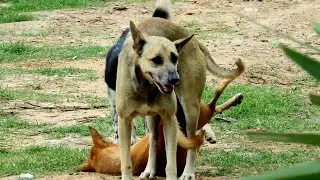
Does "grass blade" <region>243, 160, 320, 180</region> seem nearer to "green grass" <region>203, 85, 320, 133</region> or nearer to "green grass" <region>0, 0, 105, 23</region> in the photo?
"green grass" <region>203, 85, 320, 133</region>

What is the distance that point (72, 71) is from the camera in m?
11.8

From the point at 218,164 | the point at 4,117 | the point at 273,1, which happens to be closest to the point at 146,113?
the point at 218,164

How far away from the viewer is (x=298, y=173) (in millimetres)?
963

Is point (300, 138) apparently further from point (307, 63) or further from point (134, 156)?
point (134, 156)

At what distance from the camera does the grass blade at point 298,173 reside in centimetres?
96

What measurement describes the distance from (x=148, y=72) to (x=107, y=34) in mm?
9859

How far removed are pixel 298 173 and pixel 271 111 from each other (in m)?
8.07

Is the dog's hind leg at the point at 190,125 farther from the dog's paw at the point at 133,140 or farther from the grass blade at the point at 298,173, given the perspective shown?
the grass blade at the point at 298,173

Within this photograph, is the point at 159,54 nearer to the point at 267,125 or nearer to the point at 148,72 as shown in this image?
the point at 148,72

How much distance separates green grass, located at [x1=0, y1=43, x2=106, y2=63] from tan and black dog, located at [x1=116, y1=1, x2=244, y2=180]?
270 inches

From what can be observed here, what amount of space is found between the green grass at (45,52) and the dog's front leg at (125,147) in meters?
7.24

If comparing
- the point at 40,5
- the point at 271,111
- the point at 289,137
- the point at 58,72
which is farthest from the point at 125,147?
the point at 40,5

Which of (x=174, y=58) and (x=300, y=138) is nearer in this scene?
(x=300, y=138)

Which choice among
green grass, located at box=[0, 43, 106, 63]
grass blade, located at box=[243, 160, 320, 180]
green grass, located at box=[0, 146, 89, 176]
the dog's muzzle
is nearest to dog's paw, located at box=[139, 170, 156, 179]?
green grass, located at box=[0, 146, 89, 176]
